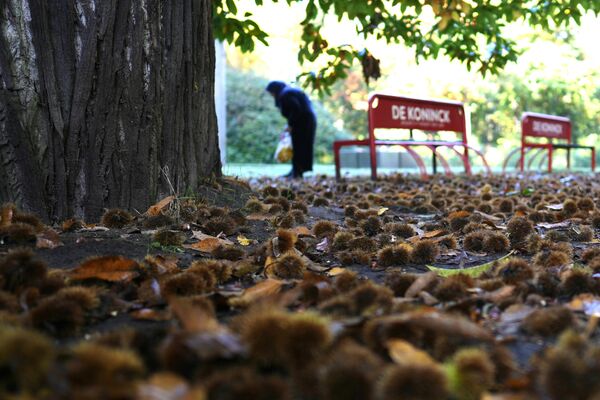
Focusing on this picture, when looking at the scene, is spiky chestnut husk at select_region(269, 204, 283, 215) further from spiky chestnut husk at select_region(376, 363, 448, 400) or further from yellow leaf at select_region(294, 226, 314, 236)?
spiky chestnut husk at select_region(376, 363, 448, 400)

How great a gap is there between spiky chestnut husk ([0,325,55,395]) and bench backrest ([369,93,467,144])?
8.11 m

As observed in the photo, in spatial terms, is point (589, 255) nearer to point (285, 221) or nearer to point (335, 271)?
point (335, 271)

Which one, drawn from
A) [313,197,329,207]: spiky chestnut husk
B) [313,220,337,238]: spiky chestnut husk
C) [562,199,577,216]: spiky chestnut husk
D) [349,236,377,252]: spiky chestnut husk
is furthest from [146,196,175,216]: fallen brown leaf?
[562,199,577,216]: spiky chestnut husk

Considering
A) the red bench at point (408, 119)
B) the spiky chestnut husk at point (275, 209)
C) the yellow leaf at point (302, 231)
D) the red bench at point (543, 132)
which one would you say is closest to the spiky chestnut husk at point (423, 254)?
the yellow leaf at point (302, 231)

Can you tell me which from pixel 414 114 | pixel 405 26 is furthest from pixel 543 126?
pixel 405 26

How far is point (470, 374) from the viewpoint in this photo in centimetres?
117

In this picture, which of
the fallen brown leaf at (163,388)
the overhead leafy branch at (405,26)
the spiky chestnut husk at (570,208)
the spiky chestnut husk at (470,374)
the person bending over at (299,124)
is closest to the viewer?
the fallen brown leaf at (163,388)

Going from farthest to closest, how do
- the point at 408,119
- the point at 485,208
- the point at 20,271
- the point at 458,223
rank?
1. the point at 408,119
2. the point at 485,208
3. the point at 458,223
4. the point at 20,271

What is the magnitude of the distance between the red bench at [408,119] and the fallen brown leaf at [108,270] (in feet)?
21.9

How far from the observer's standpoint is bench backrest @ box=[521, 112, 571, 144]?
13.8 metres

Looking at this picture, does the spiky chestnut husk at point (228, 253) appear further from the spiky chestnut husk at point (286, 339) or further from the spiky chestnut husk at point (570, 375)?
the spiky chestnut husk at point (570, 375)

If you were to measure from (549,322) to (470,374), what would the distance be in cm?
46

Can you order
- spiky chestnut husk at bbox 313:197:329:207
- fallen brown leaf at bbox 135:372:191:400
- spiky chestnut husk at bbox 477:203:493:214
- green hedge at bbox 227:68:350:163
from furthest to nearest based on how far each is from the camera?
green hedge at bbox 227:68:350:163, spiky chestnut husk at bbox 313:197:329:207, spiky chestnut husk at bbox 477:203:493:214, fallen brown leaf at bbox 135:372:191:400

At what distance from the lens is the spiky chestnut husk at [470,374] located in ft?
3.79
